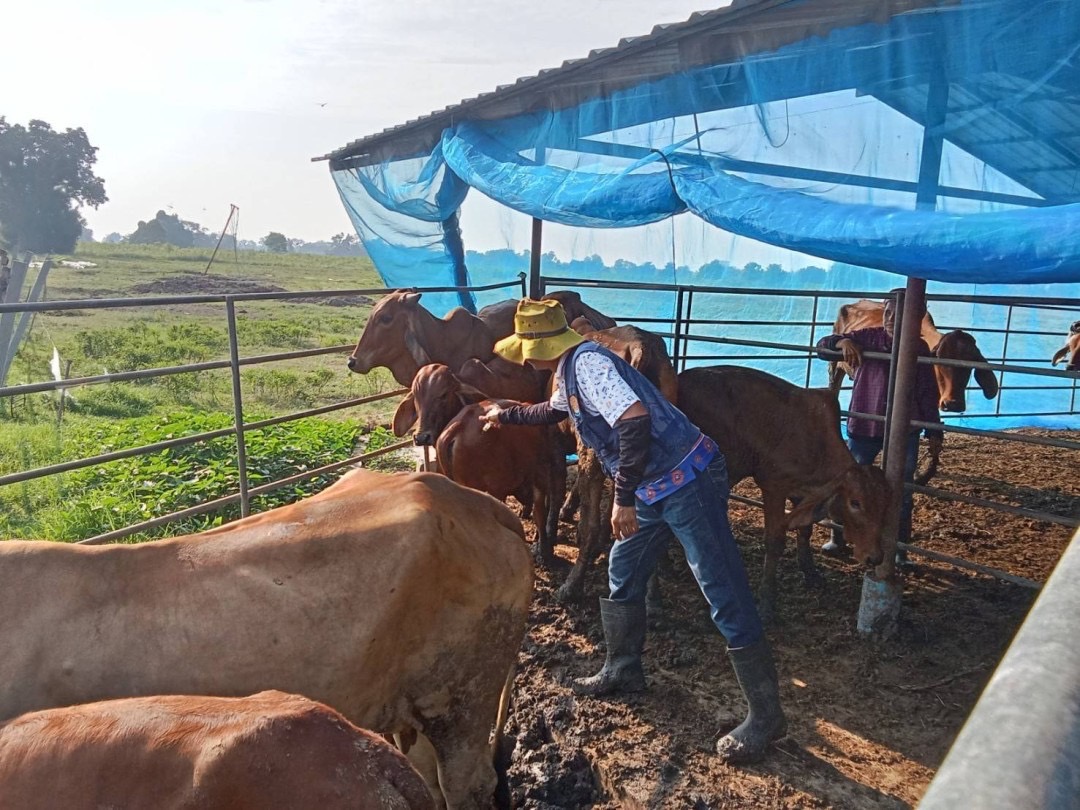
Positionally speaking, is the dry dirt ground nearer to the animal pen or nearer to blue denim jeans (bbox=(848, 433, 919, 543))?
blue denim jeans (bbox=(848, 433, 919, 543))

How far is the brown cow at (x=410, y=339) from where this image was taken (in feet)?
22.7

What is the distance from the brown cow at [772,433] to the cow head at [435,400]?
1.44 m

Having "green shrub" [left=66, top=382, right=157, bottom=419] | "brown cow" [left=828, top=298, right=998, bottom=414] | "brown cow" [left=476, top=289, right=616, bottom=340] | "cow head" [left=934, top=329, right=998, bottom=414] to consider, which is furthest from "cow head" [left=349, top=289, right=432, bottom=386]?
"green shrub" [left=66, top=382, right=157, bottom=419]

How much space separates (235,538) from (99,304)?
2324 mm

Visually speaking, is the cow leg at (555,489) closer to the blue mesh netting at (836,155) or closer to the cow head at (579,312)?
the cow head at (579,312)

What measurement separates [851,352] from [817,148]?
4.89 feet

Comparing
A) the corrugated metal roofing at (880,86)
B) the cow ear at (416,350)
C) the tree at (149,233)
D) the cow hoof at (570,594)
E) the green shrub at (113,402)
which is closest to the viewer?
the corrugated metal roofing at (880,86)

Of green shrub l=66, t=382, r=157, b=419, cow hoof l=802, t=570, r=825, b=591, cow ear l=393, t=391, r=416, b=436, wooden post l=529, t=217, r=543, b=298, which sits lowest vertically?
green shrub l=66, t=382, r=157, b=419

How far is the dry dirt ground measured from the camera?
3412mm

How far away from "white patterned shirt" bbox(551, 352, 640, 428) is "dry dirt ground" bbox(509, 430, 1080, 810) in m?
1.45

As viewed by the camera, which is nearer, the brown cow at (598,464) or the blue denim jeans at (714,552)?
the blue denim jeans at (714,552)

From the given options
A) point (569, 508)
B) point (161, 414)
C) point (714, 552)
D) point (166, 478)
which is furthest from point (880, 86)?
point (161, 414)

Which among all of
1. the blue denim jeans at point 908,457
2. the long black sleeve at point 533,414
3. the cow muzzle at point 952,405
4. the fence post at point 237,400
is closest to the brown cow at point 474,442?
the long black sleeve at point 533,414

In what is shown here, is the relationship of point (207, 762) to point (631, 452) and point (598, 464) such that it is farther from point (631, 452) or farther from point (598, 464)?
point (598, 464)
